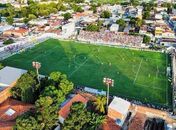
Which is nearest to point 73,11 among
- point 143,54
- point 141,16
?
point 141,16

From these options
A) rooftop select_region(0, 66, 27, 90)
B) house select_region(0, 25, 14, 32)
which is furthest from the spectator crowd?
rooftop select_region(0, 66, 27, 90)

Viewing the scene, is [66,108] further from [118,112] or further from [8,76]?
[8,76]

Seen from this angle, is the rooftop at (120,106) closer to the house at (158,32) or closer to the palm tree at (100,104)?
the palm tree at (100,104)

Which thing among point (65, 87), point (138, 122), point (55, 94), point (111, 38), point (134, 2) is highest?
point (134, 2)

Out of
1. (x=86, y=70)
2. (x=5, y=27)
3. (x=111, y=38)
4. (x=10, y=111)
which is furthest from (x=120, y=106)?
(x=5, y=27)

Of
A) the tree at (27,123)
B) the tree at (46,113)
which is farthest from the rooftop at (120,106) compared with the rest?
the tree at (27,123)

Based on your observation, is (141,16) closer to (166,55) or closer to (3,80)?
(166,55)

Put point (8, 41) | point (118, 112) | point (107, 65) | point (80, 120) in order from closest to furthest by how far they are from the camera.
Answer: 1. point (80, 120)
2. point (118, 112)
3. point (107, 65)
4. point (8, 41)
